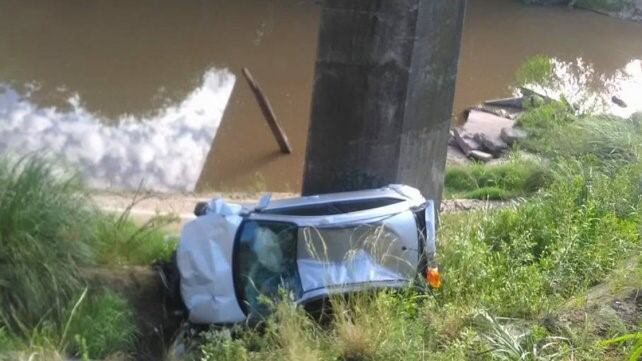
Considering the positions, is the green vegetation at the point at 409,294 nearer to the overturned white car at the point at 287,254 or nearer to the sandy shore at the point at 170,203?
the overturned white car at the point at 287,254

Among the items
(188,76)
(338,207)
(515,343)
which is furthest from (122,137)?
(515,343)

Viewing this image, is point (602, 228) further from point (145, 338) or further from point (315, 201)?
point (145, 338)

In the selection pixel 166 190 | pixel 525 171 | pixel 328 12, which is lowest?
pixel 166 190

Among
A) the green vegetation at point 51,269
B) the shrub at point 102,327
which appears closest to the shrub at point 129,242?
the green vegetation at point 51,269

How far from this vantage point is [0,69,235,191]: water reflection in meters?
10.8

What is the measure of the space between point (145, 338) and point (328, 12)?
2610 millimetres

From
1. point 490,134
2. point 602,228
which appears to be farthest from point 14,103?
point 602,228

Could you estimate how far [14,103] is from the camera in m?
12.2

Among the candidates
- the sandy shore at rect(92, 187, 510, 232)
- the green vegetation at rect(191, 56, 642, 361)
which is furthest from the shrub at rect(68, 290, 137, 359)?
the sandy shore at rect(92, 187, 510, 232)

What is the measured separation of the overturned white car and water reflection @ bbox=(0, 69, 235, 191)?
472cm

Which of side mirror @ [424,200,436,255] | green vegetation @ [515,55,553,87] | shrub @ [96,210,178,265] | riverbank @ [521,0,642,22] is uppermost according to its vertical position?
riverbank @ [521,0,642,22]

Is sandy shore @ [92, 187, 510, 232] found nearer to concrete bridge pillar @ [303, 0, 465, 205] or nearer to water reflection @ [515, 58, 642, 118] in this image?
concrete bridge pillar @ [303, 0, 465, 205]

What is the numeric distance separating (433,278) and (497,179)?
15.4 feet

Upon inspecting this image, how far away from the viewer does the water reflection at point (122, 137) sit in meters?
10.8
